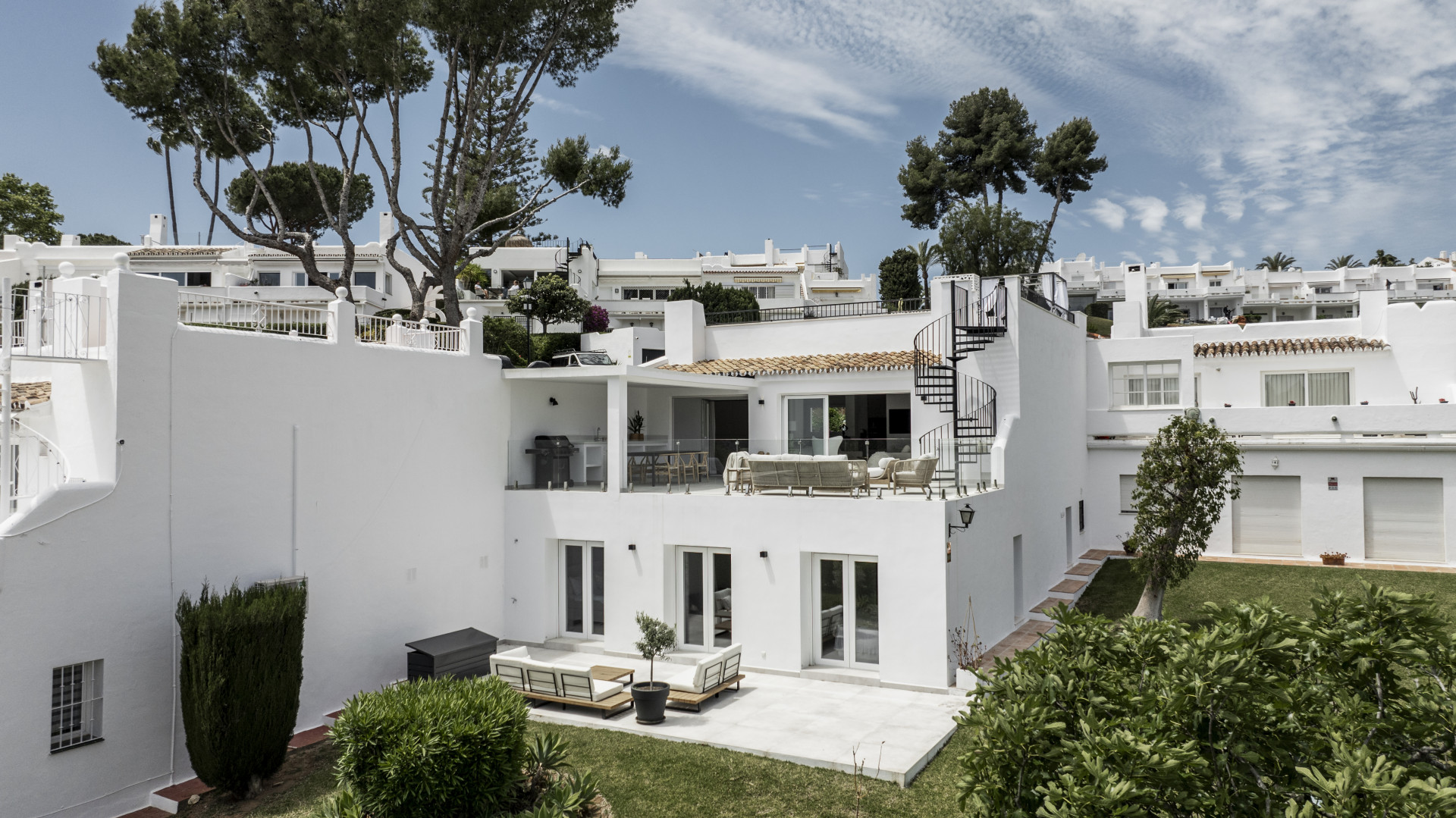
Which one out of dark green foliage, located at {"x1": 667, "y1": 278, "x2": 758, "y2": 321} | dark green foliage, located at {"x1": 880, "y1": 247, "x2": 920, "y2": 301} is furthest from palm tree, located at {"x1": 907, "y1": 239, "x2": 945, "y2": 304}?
dark green foliage, located at {"x1": 667, "y1": 278, "x2": 758, "y2": 321}

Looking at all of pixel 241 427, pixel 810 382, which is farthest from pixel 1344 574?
pixel 241 427

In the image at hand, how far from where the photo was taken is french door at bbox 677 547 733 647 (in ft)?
48.4

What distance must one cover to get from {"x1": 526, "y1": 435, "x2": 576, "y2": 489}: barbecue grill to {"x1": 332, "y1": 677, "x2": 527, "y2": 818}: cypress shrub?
340 inches

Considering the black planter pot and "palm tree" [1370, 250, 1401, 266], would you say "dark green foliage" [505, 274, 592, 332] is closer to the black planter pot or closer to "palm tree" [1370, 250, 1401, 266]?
the black planter pot

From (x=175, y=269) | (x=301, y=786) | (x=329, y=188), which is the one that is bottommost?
(x=301, y=786)

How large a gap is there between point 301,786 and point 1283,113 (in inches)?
1384

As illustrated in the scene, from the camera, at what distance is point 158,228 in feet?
172

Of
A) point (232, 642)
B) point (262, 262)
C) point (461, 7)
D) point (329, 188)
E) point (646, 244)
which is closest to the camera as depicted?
point (232, 642)

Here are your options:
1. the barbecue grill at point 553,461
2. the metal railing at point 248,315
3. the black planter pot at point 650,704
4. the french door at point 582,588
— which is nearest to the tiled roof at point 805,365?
the barbecue grill at point 553,461

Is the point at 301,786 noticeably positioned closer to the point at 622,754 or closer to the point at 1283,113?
the point at 622,754

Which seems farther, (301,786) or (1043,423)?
(1043,423)

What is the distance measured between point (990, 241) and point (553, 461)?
29.2 metres

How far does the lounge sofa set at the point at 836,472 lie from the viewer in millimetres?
13703

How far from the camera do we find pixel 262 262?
4256 cm
